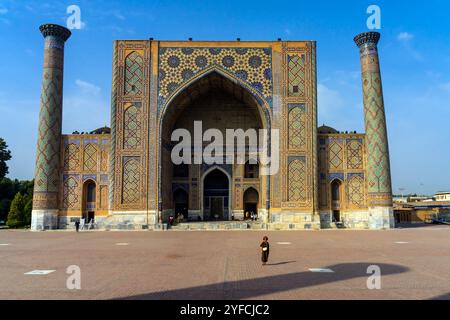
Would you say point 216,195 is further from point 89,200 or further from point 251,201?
point 89,200

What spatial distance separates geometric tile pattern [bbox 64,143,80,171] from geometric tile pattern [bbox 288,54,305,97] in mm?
13637

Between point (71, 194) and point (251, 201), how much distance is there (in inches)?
472

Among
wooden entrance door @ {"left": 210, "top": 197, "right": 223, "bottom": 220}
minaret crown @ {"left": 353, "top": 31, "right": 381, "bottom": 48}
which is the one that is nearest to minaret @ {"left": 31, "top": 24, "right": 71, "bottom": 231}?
wooden entrance door @ {"left": 210, "top": 197, "right": 223, "bottom": 220}

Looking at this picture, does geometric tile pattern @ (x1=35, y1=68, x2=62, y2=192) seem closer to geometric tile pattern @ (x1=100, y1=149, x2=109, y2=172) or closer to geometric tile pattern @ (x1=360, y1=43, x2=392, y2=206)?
geometric tile pattern @ (x1=100, y1=149, x2=109, y2=172)

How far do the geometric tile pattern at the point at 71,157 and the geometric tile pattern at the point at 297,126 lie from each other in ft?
42.9

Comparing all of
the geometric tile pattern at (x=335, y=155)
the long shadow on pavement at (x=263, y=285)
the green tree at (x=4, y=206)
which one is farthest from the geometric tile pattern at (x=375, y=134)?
the green tree at (x=4, y=206)

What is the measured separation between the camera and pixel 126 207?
904 inches

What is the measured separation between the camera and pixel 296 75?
2431cm

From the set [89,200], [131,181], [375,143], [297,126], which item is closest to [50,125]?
[89,200]

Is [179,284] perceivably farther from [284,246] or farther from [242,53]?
[242,53]

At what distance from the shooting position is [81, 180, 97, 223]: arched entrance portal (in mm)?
24047

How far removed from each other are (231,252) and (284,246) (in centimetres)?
254
